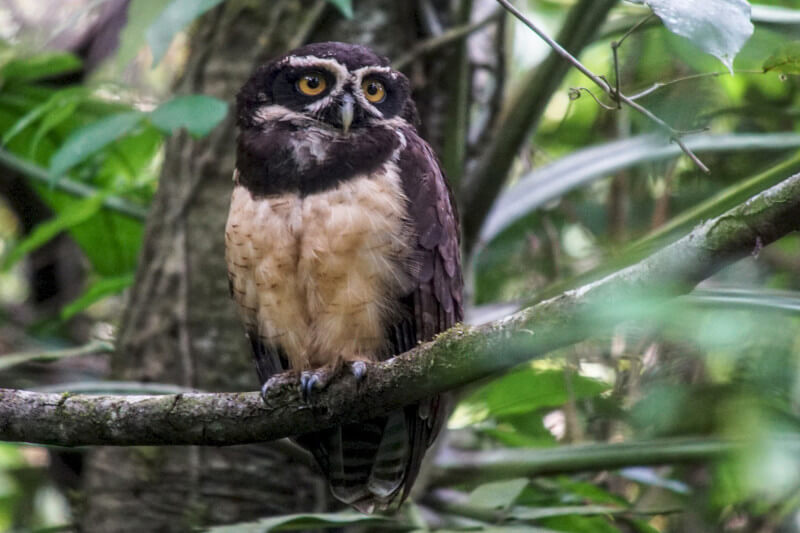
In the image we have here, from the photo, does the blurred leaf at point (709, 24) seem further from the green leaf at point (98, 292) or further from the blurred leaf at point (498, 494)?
the green leaf at point (98, 292)

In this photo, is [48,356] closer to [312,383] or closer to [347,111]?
[312,383]

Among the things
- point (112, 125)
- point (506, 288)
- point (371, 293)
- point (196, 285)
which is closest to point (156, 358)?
point (196, 285)

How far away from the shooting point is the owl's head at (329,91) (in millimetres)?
3145

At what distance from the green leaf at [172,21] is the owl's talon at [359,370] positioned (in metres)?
1.03

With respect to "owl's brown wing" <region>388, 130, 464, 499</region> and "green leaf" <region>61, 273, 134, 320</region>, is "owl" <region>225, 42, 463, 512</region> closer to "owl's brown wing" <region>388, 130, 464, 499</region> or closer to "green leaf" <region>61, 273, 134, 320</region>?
"owl's brown wing" <region>388, 130, 464, 499</region>

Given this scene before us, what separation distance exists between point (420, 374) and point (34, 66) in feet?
9.69

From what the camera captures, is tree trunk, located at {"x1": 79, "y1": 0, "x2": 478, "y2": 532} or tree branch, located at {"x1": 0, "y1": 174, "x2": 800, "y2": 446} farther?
tree trunk, located at {"x1": 79, "y1": 0, "x2": 478, "y2": 532}

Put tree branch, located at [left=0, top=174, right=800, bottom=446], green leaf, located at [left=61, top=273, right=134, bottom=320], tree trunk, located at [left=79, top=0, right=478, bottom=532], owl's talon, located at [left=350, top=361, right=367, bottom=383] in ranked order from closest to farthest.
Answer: tree branch, located at [left=0, top=174, right=800, bottom=446]
owl's talon, located at [left=350, top=361, right=367, bottom=383]
tree trunk, located at [left=79, top=0, right=478, bottom=532]
green leaf, located at [left=61, top=273, right=134, bottom=320]

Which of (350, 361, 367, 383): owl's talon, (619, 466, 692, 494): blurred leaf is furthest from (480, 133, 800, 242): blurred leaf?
(350, 361, 367, 383): owl's talon

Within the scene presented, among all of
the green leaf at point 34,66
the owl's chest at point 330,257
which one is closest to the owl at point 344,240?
the owl's chest at point 330,257

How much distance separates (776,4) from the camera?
4.45 m

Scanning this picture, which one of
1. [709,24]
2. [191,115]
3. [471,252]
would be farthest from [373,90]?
[709,24]

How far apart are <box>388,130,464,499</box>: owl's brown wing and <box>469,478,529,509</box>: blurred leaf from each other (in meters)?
0.28

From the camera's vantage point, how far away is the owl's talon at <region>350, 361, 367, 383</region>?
8.20ft
